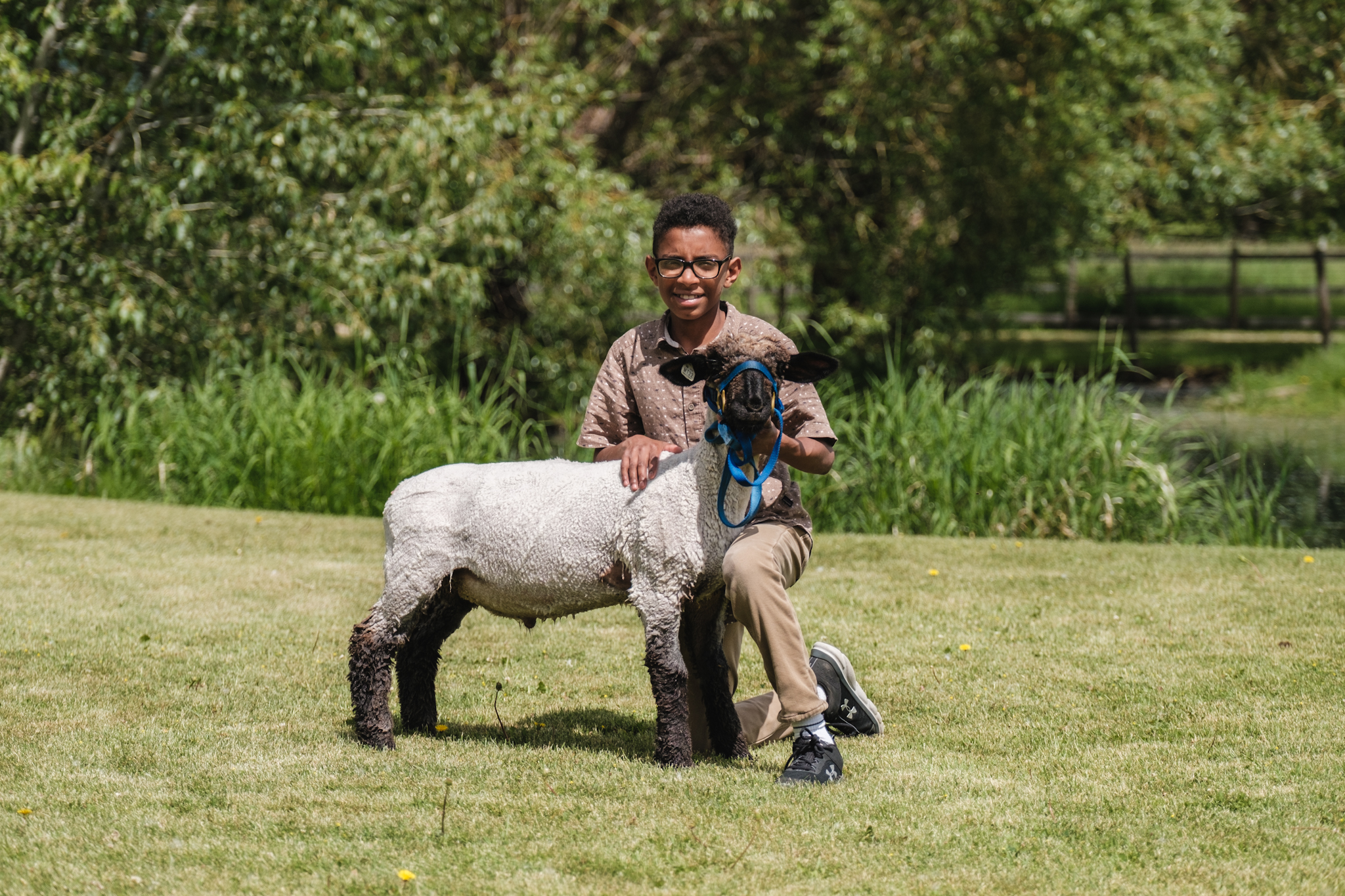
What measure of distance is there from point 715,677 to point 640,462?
0.85m

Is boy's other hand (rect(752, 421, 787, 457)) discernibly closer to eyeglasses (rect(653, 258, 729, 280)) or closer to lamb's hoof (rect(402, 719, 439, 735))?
eyeglasses (rect(653, 258, 729, 280))

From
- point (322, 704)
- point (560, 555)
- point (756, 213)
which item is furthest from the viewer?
point (756, 213)

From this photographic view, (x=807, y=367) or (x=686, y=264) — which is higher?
(x=686, y=264)

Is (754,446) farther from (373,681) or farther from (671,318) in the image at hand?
(373,681)

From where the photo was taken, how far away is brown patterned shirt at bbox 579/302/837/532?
15.8 ft

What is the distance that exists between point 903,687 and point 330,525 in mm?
5493

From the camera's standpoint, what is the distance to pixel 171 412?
1162cm

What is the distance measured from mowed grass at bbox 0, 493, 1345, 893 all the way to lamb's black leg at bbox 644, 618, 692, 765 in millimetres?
85

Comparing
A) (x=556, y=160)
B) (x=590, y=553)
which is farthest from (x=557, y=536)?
(x=556, y=160)

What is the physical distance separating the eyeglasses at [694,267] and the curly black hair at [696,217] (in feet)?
0.23

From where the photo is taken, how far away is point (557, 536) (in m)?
4.80

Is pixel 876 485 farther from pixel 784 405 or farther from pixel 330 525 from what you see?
pixel 784 405

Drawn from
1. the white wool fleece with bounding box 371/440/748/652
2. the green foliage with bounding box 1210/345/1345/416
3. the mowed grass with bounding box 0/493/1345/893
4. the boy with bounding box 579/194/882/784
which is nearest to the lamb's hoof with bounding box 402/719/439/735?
the mowed grass with bounding box 0/493/1345/893

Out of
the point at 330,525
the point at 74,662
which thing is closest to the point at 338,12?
the point at 330,525
